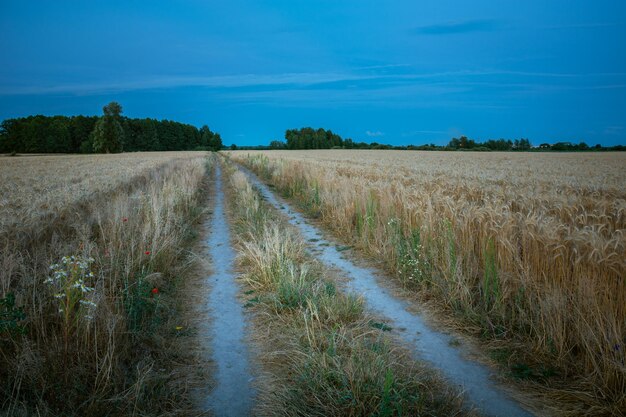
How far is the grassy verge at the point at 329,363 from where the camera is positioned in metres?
2.86

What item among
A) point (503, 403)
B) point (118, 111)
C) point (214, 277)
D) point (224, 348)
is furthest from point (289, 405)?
point (118, 111)

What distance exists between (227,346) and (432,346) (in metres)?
2.29

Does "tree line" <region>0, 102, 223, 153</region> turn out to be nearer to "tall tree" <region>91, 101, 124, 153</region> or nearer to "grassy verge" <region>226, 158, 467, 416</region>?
"tall tree" <region>91, 101, 124, 153</region>

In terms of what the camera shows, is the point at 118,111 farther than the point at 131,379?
Yes

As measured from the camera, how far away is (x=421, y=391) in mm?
3070

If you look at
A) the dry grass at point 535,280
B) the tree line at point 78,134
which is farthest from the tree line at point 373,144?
the dry grass at point 535,280

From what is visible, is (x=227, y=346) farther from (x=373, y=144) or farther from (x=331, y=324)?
(x=373, y=144)

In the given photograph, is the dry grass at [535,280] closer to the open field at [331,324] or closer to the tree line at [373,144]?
the open field at [331,324]

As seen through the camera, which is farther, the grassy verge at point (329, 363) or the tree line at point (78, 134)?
the tree line at point (78, 134)

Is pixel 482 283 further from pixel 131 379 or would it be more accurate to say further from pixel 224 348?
pixel 131 379

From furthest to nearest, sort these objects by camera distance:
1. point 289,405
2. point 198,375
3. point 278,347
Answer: point 278,347 < point 198,375 < point 289,405

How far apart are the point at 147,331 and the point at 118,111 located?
301 feet

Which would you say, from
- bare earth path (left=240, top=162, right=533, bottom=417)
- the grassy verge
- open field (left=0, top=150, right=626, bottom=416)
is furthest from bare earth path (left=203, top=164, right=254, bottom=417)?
bare earth path (left=240, top=162, right=533, bottom=417)

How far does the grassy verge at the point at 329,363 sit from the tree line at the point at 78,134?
84448 millimetres
